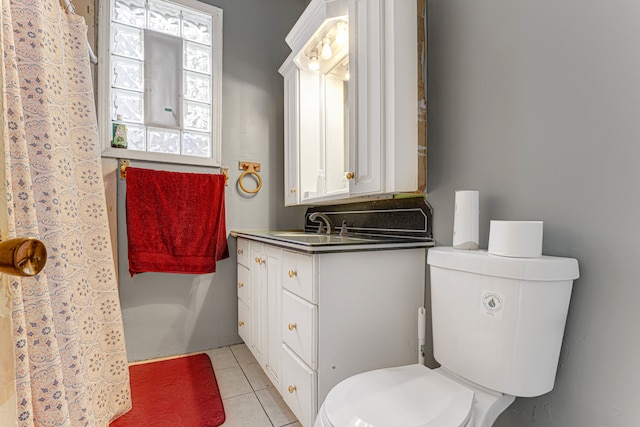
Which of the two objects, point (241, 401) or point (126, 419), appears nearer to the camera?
point (126, 419)

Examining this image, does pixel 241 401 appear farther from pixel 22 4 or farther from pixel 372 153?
pixel 22 4

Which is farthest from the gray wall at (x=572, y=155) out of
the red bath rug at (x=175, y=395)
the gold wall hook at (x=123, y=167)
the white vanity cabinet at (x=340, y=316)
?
the gold wall hook at (x=123, y=167)

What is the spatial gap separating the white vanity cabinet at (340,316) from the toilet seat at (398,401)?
23cm

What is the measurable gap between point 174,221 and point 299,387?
133 centimetres

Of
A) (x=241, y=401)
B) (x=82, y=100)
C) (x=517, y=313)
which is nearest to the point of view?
(x=517, y=313)

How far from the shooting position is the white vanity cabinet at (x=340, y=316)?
1.17 meters

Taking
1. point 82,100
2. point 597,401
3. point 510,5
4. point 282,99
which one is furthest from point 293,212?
point 597,401

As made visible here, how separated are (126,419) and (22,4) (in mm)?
1629

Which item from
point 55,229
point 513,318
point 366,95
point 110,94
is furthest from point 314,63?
point 513,318

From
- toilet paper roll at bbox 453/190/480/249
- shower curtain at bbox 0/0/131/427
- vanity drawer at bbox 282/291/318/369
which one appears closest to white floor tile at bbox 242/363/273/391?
vanity drawer at bbox 282/291/318/369

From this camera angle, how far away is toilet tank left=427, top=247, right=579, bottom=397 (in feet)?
2.73

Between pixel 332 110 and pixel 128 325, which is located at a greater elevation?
pixel 332 110

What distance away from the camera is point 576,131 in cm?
91

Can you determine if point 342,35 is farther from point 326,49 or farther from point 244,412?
point 244,412
